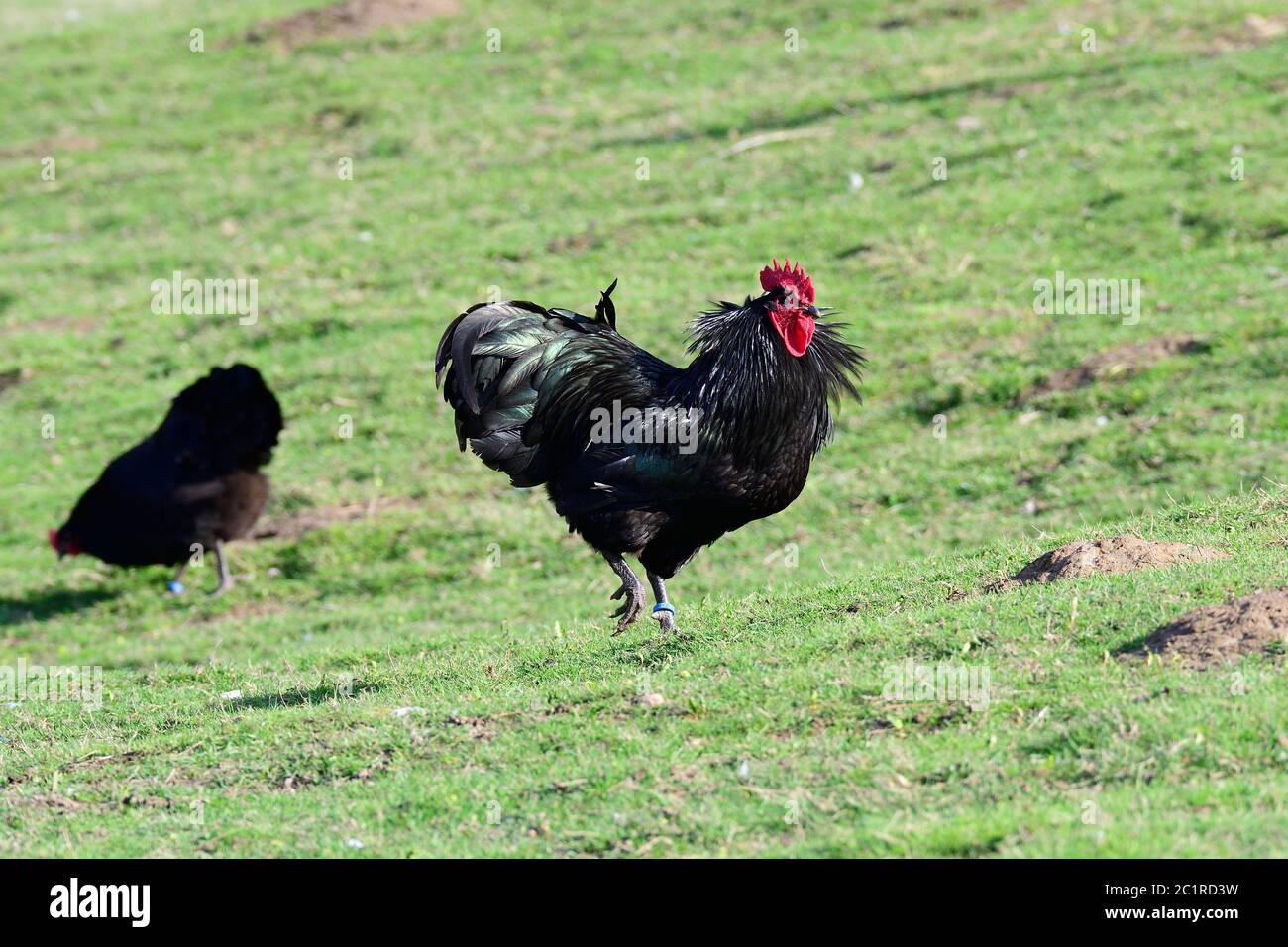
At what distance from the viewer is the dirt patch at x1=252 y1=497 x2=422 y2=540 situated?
18062 mm

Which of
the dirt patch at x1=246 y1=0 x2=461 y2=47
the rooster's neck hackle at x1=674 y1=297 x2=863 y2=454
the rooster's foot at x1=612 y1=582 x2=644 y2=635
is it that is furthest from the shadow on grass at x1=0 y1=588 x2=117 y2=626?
the dirt patch at x1=246 y1=0 x2=461 y2=47

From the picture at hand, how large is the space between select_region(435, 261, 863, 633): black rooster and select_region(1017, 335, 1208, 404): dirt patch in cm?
796

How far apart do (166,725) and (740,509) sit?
411cm

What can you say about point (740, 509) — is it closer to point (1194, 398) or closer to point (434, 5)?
point (1194, 398)

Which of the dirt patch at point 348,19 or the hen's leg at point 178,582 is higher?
the dirt patch at point 348,19

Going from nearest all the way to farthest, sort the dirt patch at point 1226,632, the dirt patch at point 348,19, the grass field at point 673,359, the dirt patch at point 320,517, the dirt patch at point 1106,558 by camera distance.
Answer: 1. the grass field at point 673,359
2. the dirt patch at point 1226,632
3. the dirt patch at point 1106,558
4. the dirt patch at point 320,517
5. the dirt patch at point 348,19

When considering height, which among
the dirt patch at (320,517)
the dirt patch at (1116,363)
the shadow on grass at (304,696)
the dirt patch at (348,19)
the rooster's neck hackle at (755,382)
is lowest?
the shadow on grass at (304,696)

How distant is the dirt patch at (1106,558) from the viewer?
9.64 m

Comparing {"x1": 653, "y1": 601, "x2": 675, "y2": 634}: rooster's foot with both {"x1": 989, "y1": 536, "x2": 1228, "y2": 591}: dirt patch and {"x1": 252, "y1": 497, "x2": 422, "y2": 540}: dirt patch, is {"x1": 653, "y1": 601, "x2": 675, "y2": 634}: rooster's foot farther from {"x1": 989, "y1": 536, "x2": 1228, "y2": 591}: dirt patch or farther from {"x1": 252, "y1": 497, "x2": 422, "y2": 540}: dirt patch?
{"x1": 252, "y1": 497, "x2": 422, "y2": 540}: dirt patch

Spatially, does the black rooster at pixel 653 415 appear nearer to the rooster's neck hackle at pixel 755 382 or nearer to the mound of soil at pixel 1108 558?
the rooster's neck hackle at pixel 755 382

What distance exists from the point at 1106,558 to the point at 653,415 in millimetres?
3121

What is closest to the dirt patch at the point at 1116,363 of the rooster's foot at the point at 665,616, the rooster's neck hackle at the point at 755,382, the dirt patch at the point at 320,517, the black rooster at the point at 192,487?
the dirt patch at the point at 320,517

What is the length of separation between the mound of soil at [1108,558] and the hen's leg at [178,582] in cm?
1092
